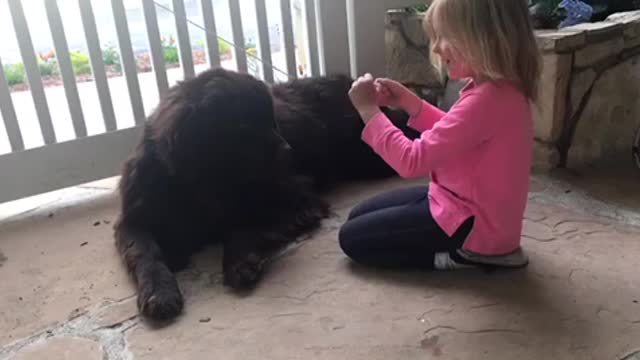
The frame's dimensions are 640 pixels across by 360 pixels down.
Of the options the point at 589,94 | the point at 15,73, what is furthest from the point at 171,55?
the point at 589,94

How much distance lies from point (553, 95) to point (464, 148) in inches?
36.4

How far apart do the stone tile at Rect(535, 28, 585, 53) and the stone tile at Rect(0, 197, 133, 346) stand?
62.0 inches

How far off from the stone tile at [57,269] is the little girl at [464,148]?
0.72 meters

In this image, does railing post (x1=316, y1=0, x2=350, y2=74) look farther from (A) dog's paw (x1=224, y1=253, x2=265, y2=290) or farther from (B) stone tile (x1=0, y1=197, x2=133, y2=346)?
(A) dog's paw (x1=224, y1=253, x2=265, y2=290)

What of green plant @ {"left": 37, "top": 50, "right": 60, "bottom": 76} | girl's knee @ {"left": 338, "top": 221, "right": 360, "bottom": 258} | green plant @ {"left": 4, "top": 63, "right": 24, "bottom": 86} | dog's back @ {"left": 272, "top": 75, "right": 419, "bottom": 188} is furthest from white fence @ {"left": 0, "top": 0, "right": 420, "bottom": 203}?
girl's knee @ {"left": 338, "top": 221, "right": 360, "bottom": 258}

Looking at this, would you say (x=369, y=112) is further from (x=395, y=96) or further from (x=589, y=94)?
(x=589, y=94)

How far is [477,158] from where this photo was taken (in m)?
1.45

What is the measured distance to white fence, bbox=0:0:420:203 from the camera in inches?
88.1

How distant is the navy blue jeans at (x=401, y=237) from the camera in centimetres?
156

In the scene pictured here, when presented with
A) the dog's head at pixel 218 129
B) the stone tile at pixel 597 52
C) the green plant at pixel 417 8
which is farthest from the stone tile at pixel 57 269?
the stone tile at pixel 597 52

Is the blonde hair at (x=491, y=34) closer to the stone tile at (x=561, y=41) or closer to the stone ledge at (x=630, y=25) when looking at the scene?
the stone tile at (x=561, y=41)

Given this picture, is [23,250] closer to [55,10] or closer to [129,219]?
[129,219]

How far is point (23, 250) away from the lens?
1.96m

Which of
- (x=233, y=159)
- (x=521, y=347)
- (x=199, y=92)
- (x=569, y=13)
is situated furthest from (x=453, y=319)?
(x=569, y=13)
